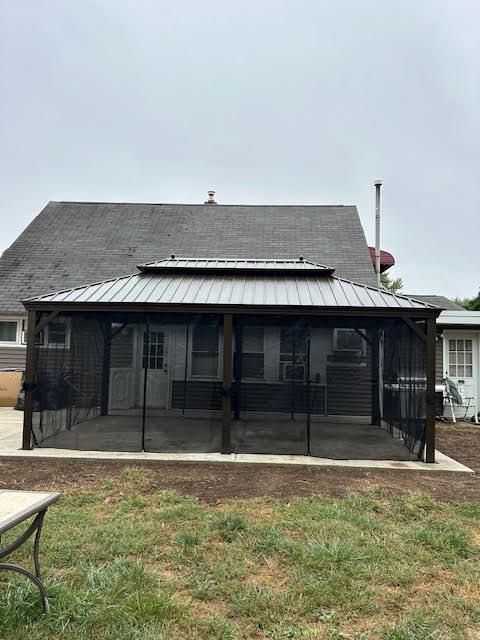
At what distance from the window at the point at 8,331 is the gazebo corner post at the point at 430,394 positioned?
9.79 metres

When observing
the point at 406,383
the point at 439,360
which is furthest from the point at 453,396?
the point at 406,383

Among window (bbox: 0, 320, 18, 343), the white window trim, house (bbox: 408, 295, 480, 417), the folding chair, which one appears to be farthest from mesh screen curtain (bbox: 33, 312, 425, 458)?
window (bbox: 0, 320, 18, 343)

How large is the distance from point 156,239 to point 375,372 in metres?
7.93

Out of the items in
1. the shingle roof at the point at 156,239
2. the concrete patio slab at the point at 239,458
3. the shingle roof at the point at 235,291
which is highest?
the shingle roof at the point at 156,239

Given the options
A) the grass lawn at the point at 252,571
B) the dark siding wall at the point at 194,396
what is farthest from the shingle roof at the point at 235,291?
the grass lawn at the point at 252,571

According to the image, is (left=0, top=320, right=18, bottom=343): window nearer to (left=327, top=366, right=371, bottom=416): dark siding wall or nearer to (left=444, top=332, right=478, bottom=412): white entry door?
→ (left=327, top=366, right=371, bottom=416): dark siding wall

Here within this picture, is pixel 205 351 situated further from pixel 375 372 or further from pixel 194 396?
pixel 375 372

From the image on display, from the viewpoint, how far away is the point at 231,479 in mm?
5387

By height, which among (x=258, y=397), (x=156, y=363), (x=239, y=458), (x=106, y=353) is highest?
(x=106, y=353)

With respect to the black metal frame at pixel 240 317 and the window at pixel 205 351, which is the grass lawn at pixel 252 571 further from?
the window at pixel 205 351

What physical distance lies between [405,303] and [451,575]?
13.0 feet

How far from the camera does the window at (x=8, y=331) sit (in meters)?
11.7

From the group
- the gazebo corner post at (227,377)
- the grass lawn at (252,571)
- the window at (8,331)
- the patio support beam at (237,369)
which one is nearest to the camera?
the grass lawn at (252,571)

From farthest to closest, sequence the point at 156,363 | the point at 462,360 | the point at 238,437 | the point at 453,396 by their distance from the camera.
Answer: the point at 462,360 < the point at 453,396 < the point at 156,363 < the point at 238,437
